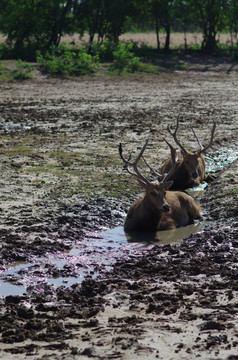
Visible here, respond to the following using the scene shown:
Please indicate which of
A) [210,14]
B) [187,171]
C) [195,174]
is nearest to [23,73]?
[187,171]

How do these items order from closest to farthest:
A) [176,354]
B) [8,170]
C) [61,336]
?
[176,354]
[61,336]
[8,170]

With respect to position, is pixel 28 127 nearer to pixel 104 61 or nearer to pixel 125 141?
pixel 125 141

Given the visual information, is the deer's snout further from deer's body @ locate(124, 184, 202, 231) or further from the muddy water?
the muddy water

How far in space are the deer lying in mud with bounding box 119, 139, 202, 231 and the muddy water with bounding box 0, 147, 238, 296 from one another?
156mm

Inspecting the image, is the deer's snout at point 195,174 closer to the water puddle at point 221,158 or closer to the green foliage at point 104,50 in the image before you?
the water puddle at point 221,158

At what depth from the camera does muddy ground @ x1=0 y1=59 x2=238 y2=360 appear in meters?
5.88

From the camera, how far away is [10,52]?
116 ft

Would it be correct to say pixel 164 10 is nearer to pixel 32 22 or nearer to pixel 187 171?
pixel 32 22

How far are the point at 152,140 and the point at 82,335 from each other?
10.8 metres

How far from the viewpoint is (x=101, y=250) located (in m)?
9.04

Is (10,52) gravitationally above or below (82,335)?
above

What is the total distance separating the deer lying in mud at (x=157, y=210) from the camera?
1021 cm

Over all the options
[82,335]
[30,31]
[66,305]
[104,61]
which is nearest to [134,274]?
[66,305]

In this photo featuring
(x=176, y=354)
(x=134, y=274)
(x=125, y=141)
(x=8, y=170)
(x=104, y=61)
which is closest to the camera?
(x=176, y=354)
